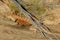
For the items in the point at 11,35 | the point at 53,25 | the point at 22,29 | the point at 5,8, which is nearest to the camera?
the point at 11,35

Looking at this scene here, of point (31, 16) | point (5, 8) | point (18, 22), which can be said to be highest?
point (5, 8)

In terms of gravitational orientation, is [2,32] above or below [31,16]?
above

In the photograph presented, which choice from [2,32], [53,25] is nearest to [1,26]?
[2,32]

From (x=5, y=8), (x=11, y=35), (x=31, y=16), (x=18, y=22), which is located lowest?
(x=31, y=16)

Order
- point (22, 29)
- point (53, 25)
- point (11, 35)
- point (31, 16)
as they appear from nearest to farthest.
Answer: point (31, 16)
point (11, 35)
point (22, 29)
point (53, 25)

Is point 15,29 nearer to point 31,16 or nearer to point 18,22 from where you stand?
point 18,22

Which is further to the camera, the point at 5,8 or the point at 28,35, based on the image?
the point at 5,8

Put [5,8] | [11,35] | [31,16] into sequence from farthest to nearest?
[5,8], [11,35], [31,16]

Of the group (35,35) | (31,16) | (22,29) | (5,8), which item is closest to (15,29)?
(22,29)

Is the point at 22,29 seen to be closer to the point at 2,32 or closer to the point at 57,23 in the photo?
the point at 2,32
